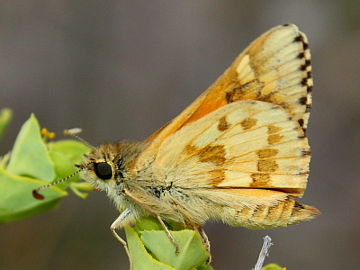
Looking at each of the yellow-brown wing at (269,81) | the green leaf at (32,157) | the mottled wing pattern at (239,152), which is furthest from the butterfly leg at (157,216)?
the green leaf at (32,157)

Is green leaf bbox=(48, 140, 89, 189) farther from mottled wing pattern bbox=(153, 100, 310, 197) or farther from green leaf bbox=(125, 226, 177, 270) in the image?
green leaf bbox=(125, 226, 177, 270)

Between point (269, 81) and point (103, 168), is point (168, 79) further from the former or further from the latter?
point (103, 168)

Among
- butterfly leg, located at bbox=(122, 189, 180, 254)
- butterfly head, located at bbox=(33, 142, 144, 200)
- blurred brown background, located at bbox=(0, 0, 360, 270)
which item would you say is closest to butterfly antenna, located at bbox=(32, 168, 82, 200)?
butterfly head, located at bbox=(33, 142, 144, 200)

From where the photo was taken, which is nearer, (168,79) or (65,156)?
(65,156)

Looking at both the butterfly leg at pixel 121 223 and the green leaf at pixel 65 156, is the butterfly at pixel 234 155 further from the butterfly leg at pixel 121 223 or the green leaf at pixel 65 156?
the green leaf at pixel 65 156

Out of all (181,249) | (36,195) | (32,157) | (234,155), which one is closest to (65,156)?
(32,157)

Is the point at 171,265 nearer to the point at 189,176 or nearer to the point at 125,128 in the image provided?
the point at 189,176
